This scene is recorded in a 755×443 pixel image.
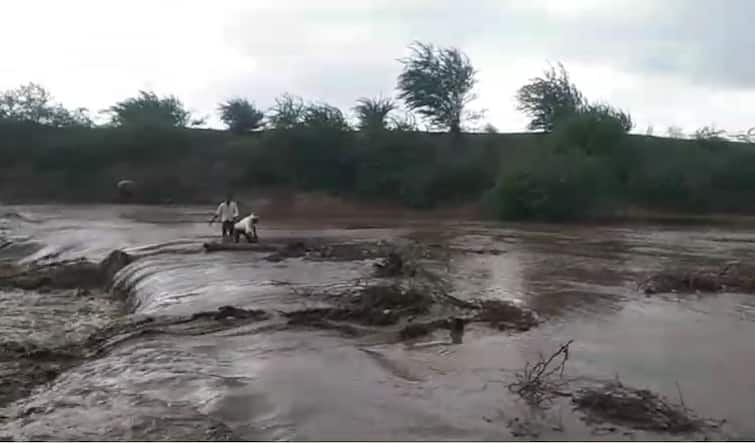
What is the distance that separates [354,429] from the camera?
7.09 meters

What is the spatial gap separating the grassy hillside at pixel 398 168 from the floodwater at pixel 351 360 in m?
20.4

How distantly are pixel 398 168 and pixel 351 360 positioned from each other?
40736 mm

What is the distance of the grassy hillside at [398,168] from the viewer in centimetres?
4031

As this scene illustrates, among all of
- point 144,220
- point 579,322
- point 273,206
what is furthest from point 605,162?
point 579,322

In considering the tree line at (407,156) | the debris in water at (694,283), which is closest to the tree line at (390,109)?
the tree line at (407,156)

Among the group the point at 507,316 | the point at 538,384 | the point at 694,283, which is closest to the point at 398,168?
the point at 694,283

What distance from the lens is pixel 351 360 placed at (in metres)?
9.57

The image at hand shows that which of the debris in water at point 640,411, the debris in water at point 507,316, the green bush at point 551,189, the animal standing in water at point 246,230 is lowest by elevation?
the debris in water at point 640,411

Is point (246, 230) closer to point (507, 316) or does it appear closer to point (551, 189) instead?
point (507, 316)

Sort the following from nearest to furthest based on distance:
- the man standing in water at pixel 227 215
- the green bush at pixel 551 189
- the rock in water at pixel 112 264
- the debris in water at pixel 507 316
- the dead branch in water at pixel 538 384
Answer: the dead branch in water at pixel 538 384 → the debris in water at pixel 507 316 → the rock in water at pixel 112 264 → the man standing in water at pixel 227 215 → the green bush at pixel 551 189

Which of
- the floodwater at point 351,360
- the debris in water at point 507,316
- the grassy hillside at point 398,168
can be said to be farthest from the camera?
the grassy hillside at point 398,168

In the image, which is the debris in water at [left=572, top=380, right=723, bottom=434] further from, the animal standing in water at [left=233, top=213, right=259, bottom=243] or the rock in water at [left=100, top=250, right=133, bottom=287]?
the animal standing in water at [left=233, top=213, right=259, bottom=243]

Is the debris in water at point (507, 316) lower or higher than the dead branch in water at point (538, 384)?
higher

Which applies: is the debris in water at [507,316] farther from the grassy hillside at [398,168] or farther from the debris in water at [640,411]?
the grassy hillside at [398,168]
